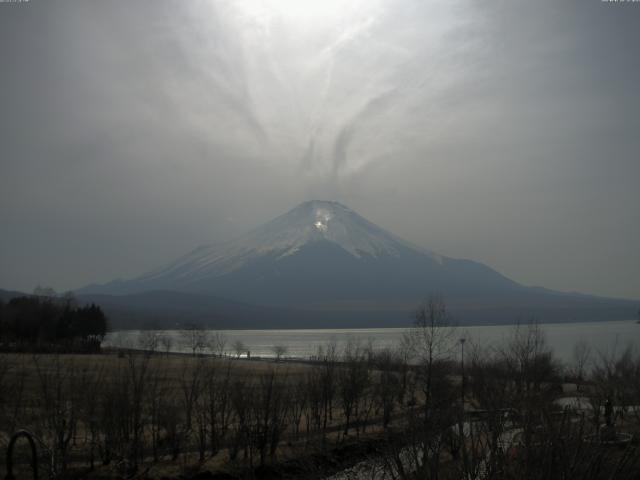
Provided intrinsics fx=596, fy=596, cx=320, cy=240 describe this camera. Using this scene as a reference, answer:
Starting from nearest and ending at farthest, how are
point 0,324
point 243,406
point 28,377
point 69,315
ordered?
point 243,406 → point 28,377 → point 0,324 → point 69,315

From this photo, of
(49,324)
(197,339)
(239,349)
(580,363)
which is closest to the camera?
(580,363)

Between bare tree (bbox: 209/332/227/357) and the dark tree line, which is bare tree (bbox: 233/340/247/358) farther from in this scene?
the dark tree line

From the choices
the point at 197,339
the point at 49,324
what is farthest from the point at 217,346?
the point at 49,324

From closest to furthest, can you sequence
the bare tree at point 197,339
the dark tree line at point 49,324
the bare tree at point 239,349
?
the dark tree line at point 49,324 → the bare tree at point 197,339 → the bare tree at point 239,349

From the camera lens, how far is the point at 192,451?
24.5 metres

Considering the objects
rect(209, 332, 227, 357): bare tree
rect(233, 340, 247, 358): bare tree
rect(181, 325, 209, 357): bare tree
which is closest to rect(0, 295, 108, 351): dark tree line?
rect(181, 325, 209, 357): bare tree

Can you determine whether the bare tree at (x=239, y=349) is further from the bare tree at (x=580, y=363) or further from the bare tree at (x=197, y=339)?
the bare tree at (x=580, y=363)

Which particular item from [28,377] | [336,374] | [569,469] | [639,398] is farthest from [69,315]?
[569,469]

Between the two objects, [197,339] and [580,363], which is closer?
[580,363]

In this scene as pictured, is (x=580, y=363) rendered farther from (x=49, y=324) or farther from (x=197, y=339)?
(x=197, y=339)

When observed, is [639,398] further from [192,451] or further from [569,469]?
[569,469]

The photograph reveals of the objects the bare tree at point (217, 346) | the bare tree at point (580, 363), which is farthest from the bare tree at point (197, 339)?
the bare tree at point (580, 363)

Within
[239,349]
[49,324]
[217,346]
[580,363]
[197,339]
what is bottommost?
[239,349]

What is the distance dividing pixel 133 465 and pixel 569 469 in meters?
17.7
